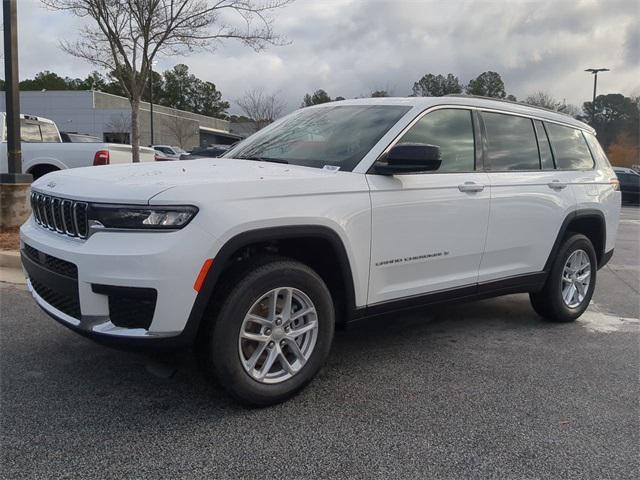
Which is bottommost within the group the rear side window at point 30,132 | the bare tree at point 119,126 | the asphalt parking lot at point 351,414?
the asphalt parking lot at point 351,414

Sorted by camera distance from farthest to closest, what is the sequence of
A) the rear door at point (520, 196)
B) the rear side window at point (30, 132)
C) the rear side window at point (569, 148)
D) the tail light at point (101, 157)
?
the rear side window at point (30, 132), the tail light at point (101, 157), the rear side window at point (569, 148), the rear door at point (520, 196)

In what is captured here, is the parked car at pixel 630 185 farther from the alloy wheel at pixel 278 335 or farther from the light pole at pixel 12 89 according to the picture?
the alloy wheel at pixel 278 335

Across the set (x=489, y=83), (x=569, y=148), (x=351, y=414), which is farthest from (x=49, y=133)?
(x=489, y=83)

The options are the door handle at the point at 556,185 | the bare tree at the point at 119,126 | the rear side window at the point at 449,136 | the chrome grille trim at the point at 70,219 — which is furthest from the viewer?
the bare tree at the point at 119,126

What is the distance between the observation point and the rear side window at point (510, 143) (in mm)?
4387

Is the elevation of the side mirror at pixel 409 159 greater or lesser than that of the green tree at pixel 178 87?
lesser

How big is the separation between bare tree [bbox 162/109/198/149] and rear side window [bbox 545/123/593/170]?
1945 inches

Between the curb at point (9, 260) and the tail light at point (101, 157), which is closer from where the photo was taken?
the curb at point (9, 260)

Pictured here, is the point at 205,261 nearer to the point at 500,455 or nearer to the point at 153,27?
the point at 500,455

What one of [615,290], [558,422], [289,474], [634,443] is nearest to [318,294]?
[289,474]

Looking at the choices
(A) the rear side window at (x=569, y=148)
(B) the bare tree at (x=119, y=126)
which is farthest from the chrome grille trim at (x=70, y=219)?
(B) the bare tree at (x=119, y=126)

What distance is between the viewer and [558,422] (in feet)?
10.2

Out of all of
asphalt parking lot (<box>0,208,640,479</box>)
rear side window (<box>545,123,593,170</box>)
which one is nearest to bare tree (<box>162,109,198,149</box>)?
rear side window (<box>545,123,593,170</box>)

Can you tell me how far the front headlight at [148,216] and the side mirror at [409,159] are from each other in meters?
1.30
